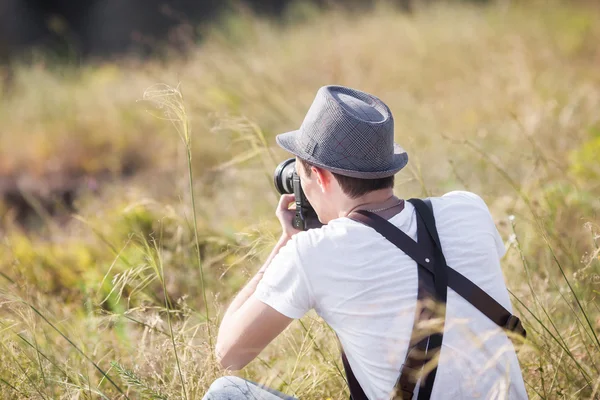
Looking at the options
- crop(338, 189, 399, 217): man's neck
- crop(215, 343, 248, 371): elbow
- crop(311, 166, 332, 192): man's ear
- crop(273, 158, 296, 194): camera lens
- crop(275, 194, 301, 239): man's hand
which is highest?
crop(311, 166, 332, 192): man's ear

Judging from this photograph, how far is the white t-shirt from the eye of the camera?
1.48 metres

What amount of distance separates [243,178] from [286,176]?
2.42 m

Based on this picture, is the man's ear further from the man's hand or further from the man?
the man's hand

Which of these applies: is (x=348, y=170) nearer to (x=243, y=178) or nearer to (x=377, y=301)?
(x=377, y=301)

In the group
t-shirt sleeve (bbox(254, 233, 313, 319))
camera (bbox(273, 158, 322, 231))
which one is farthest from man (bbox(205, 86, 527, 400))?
camera (bbox(273, 158, 322, 231))

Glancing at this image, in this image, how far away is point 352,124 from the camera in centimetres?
163

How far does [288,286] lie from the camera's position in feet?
4.89

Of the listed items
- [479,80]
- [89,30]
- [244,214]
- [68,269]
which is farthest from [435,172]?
[89,30]

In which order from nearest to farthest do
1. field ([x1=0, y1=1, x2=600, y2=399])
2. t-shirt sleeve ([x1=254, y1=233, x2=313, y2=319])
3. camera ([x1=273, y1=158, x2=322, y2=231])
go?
1. t-shirt sleeve ([x1=254, y1=233, x2=313, y2=319])
2. camera ([x1=273, y1=158, x2=322, y2=231])
3. field ([x1=0, y1=1, x2=600, y2=399])

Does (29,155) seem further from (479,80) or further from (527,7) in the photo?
(527,7)

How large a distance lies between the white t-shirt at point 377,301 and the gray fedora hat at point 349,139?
0.55 ft

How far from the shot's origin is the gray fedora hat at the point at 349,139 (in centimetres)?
162

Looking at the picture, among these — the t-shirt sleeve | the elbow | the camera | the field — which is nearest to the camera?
the t-shirt sleeve

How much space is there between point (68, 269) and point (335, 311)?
2.20m
